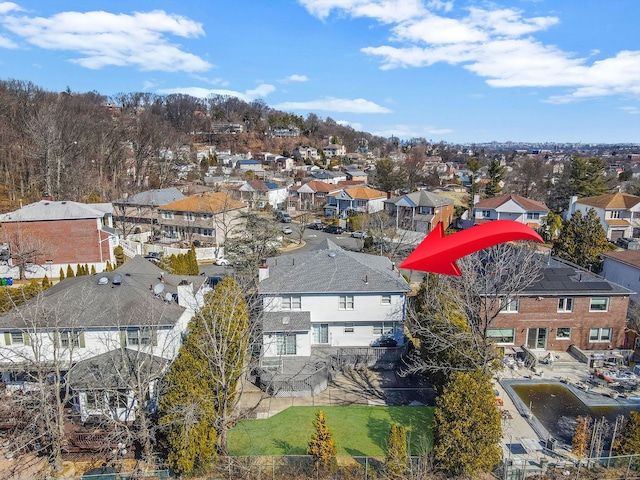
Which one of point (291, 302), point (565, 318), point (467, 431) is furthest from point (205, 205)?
point (467, 431)

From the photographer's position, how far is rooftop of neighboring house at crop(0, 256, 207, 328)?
19.1m

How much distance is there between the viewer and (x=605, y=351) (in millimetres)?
24734

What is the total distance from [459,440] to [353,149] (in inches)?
6133

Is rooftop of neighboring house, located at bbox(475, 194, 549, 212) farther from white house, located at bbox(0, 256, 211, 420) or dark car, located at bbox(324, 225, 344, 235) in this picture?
white house, located at bbox(0, 256, 211, 420)

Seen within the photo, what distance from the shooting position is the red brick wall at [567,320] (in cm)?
2462

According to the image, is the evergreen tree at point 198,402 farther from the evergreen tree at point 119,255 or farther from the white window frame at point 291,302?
the evergreen tree at point 119,255

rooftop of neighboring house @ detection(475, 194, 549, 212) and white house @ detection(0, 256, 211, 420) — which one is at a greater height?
rooftop of neighboring house @ detection(475, 194, 549, 212)

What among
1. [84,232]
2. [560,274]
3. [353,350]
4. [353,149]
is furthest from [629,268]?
[353,149]

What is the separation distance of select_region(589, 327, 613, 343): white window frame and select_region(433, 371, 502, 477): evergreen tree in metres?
14.0

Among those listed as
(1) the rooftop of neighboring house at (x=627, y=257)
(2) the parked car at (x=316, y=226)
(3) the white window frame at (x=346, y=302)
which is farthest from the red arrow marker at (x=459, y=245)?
(2) the parked car at (x=316, y=226)

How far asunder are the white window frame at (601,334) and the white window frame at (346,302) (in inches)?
541

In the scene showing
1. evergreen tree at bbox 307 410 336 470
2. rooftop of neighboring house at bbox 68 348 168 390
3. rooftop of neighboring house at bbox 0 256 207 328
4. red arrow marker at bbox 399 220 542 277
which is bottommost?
evergreen tree at bbox 307 410 336 470

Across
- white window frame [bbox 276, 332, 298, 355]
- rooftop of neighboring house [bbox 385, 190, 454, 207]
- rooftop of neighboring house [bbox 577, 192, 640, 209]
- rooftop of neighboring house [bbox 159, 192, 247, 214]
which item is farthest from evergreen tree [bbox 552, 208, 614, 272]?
rooftop of neighboring house [bbox 159, 192, 247, 214]

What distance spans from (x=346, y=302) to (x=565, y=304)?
12.4m
